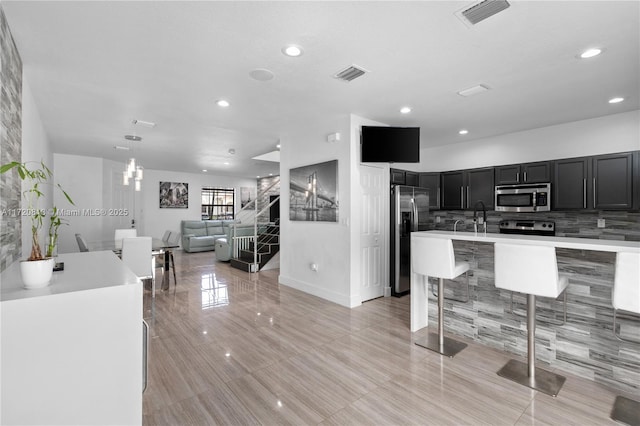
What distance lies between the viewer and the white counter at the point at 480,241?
2325 mm

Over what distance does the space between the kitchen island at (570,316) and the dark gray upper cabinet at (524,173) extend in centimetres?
260

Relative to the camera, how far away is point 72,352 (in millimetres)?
1296

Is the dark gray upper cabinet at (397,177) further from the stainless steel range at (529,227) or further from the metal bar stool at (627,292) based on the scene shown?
the metal bar stool at (627,292)

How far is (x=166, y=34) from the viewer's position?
228cm

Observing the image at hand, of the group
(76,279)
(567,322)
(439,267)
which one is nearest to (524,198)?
(567,322)

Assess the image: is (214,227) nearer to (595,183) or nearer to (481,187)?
(481,187)

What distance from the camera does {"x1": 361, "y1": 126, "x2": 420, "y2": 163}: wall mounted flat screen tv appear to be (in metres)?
4.23

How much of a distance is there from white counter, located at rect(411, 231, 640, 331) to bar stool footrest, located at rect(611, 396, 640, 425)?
111 cm

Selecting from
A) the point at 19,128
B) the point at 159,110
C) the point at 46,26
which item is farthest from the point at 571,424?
the point at 159,110

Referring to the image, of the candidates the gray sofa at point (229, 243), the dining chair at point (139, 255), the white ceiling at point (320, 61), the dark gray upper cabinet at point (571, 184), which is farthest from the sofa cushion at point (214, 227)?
the dark gray upper cabinet at point (571, 184)

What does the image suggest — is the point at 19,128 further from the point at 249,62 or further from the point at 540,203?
the point at 540,203

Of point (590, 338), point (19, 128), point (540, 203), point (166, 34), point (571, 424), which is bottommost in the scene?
point (571, 424)

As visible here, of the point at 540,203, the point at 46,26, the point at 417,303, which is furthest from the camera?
the point at 540,203

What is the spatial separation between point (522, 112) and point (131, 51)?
15.7 ft
